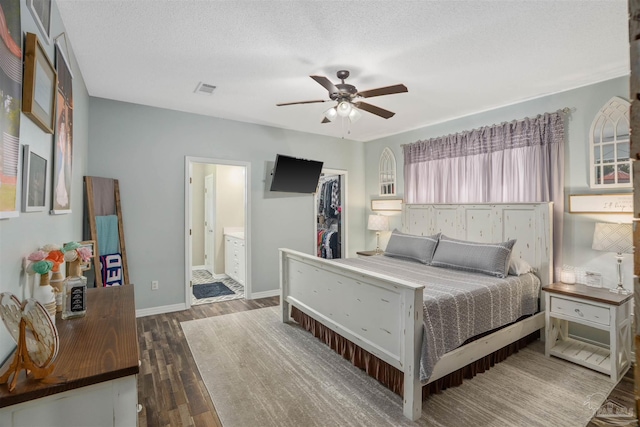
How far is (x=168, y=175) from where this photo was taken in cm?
410

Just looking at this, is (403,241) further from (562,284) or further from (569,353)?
(569,353)

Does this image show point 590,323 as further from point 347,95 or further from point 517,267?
point 347,95

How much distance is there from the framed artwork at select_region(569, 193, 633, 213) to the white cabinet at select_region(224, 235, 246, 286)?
432 cm

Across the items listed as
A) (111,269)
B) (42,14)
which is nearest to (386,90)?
(42,14)

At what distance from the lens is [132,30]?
2.28m

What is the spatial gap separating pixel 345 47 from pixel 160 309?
369 centimetres

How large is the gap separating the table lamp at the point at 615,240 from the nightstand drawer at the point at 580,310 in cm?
32

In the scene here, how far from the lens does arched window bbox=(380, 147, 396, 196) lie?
5.33 m

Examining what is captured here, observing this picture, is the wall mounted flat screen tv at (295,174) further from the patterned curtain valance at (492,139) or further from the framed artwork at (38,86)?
the framed artwork at (38,86)

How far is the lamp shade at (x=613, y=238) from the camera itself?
104 inches

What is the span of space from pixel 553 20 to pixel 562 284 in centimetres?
232

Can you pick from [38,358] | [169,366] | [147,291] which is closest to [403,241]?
[169,366]

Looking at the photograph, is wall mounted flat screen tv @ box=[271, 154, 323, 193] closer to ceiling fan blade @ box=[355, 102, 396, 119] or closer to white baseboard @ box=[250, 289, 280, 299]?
white baseboard @ box=[250, 289, 280, 299]

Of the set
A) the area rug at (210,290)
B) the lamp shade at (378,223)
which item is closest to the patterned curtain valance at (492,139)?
the lamp shade at (378,223)
